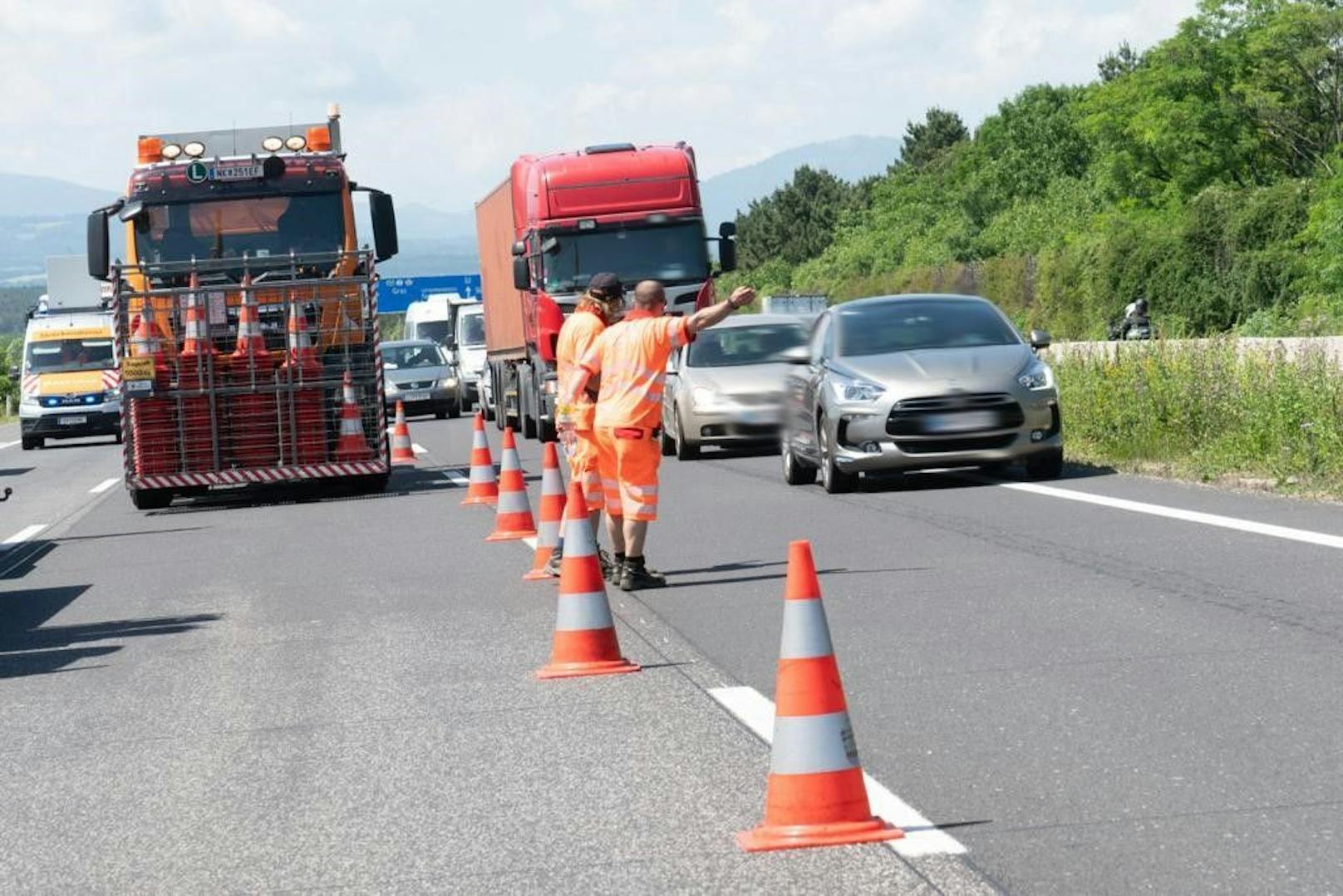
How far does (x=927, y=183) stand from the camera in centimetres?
12800

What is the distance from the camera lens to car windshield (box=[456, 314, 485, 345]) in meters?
50.9

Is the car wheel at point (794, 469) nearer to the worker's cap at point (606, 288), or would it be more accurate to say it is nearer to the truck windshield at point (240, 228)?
the truck windshield at point (240, 228)

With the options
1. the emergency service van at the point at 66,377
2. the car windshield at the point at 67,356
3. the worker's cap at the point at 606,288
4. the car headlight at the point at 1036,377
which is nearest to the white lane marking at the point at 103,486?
the car headlight at the point at 1036,377

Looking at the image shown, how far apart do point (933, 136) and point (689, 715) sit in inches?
5243

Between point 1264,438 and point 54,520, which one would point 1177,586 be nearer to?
point 1264,438

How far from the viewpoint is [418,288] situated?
255ft

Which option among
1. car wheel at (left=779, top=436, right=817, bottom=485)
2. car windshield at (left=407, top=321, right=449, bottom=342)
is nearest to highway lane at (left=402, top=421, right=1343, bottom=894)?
car wheel at (left=779, top=436, right=817, bottom=485)

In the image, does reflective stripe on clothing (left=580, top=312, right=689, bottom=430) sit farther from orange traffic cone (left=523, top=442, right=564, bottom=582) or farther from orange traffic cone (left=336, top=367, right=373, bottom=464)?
orange traffic cone (left=336, top=367, right=373, bottom=464)

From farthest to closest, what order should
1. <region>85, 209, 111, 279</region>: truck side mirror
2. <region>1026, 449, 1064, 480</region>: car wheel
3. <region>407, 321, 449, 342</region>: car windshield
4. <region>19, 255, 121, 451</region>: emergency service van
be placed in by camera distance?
1. <region>407, 321, 449, 342</region>: car windshield
2. <region>19, 255, 121, 451</region>: emergency service van
3. <region>85, 209, 111, 279</region>: truck side mirror
4. <region>1026, 449, 1064, 480</region>: car wheel

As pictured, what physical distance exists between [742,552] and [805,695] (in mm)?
8110

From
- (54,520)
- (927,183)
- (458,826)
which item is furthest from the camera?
(927,183)

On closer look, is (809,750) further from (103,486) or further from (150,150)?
(103,486)

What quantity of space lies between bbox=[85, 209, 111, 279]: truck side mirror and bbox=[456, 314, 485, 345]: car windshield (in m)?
29.0

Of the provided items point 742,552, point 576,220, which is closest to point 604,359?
point 742,552
